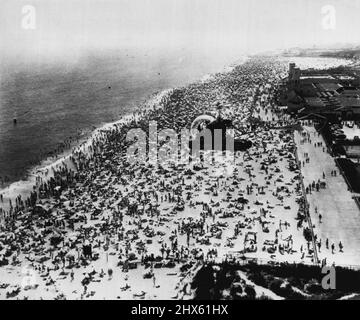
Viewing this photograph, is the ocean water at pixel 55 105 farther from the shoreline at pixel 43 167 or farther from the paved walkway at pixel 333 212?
the paved walkway at pixel 333 212

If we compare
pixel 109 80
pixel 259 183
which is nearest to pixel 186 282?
pixel 259 183

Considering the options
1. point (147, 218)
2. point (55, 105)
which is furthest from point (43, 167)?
point (55, 105)

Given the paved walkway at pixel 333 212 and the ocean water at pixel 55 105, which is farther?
the ocean water at pixel 55 105

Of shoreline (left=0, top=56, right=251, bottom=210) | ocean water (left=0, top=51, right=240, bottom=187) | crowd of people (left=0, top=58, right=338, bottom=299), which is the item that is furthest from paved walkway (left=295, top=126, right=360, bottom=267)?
ocean water (left=0, top=51, right=240, bottom=187)

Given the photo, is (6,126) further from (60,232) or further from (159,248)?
(159,248)

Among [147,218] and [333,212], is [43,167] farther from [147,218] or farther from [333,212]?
[333,212]

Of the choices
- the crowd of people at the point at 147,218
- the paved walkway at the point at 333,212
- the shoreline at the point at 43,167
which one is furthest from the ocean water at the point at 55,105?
the paved walkway at the point at 333,212
